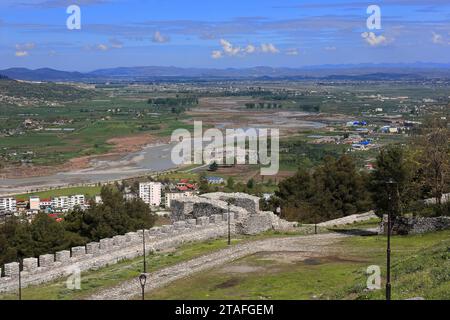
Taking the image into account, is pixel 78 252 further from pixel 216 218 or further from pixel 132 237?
pixel 216 218

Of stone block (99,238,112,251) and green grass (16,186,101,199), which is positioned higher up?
stone block (99,238,112,251)

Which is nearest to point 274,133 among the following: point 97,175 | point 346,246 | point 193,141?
point 193,141

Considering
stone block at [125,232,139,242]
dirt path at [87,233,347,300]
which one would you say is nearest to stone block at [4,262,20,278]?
dirt path at [87,233,347,300]

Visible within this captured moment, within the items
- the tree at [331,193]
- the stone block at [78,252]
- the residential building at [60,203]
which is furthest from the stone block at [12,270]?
the residential building at [60,203]

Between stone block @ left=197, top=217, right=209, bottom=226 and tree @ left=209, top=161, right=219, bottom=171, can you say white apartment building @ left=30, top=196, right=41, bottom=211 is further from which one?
stone block @ left=197, top=217, right=209, bottom=226

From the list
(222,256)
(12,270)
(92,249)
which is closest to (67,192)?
(92,249)
